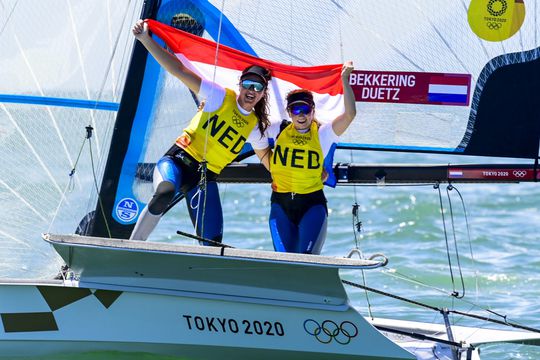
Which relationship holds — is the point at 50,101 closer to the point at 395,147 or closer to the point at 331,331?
the point at 395,147

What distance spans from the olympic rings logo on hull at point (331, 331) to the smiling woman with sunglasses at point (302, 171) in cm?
59

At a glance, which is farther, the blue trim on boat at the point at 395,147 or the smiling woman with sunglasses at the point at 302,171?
the blue trim on boat at the point at 395,147

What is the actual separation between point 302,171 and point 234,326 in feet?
2.85

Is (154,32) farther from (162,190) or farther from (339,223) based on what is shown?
(339,223)

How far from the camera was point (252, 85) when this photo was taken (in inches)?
216

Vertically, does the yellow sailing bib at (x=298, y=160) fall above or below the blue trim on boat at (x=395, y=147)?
below

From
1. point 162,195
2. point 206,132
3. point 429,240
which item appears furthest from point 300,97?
point 429,240

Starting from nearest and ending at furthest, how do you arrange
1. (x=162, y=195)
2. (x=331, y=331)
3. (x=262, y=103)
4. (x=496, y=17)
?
(x=331, y=331) → (x=162, y=195) → (x=262, y=103) → (x=496, y=17)

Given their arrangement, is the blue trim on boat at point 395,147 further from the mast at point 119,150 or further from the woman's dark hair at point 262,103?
the mast at point 119,150

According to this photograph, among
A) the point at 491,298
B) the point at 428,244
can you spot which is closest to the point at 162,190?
the point at 491,298

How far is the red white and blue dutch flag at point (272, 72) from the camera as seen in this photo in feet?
19.0

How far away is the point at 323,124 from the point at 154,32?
0.90m

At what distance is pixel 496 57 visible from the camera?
5.78 metres

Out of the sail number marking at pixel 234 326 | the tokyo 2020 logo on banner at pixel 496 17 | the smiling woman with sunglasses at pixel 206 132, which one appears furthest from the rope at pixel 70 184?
the tokyo 2020 logo on banner at pixel 496 17
